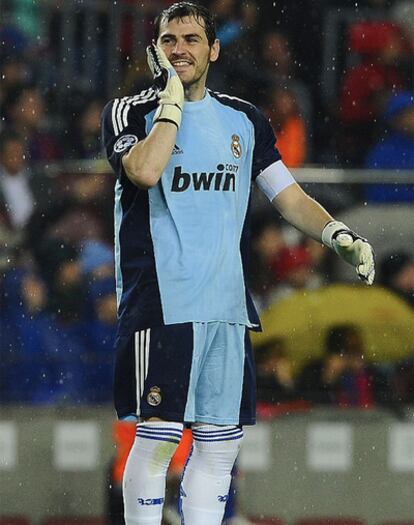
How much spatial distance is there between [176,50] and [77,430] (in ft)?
7.75

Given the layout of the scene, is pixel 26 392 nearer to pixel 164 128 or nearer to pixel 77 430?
pixel 77 430

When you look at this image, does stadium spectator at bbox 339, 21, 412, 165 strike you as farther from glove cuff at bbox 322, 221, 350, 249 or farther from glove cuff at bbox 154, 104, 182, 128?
glove cuff at bbox 154, 104, 182, 128

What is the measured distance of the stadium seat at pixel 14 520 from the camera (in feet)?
19.4

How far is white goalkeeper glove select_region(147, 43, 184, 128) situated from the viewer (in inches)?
155

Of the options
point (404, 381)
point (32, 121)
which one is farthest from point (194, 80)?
point (32, 121)

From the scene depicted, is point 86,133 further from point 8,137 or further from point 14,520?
point 14,520

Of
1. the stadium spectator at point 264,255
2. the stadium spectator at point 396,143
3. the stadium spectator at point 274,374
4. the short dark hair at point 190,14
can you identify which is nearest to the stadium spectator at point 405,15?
the stadium spectator at point 396,143

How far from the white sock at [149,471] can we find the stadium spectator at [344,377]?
209 centimetres

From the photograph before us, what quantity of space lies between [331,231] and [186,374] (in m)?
0.57

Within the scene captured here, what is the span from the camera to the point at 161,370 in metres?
4.02

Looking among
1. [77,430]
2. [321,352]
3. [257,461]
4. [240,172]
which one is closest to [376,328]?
[321,352]

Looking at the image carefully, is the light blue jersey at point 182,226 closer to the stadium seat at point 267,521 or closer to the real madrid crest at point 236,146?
the real madrid crest at point 236,146

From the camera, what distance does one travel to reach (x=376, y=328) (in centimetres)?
613

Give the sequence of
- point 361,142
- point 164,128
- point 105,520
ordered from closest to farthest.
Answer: point 164,128
point 105,520
point 361,142
